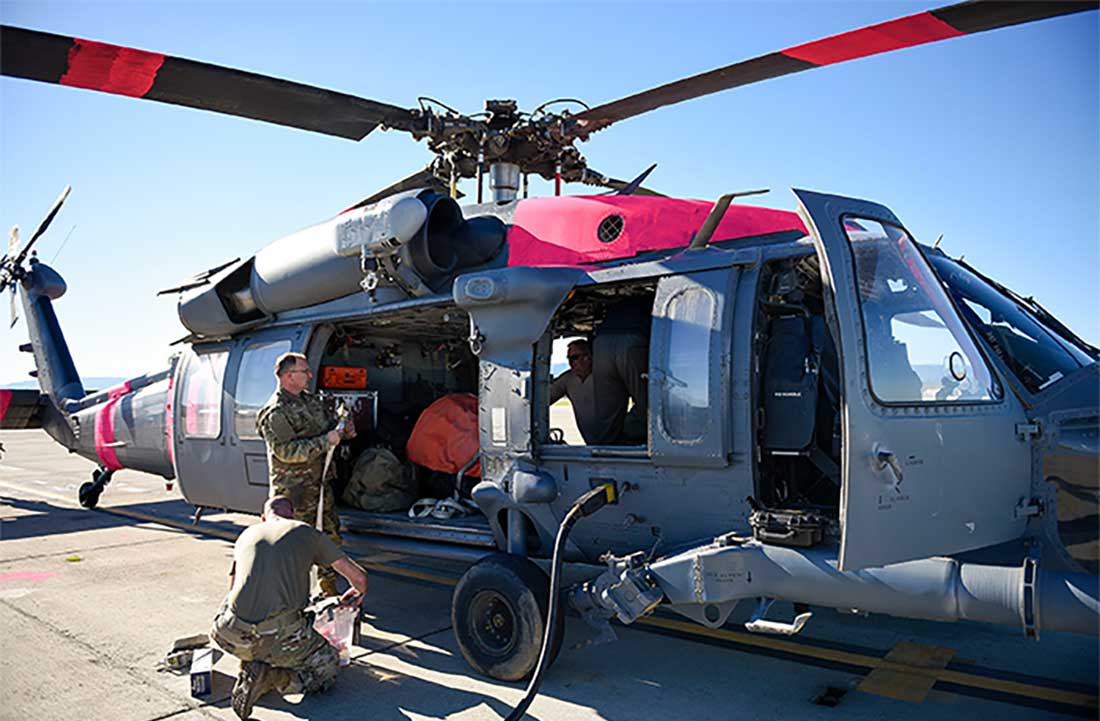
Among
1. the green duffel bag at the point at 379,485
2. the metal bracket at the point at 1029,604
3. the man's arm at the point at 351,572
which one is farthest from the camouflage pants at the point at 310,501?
the metal bracket at the point at 1029,604

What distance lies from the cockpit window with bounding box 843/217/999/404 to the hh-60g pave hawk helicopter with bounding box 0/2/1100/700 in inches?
0.5

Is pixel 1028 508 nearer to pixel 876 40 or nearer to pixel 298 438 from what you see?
pixel 876 40

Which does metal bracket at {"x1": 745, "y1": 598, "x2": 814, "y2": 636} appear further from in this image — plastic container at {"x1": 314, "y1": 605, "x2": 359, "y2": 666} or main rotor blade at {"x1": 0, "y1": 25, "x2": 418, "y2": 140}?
main rotor blade at {"x1": 0, "y1": 25, "x2": 418, "y2": 140}

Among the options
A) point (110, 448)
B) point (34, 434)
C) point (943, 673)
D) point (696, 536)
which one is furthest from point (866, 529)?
point (34, 434)

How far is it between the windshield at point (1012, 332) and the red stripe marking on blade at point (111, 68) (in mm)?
4661

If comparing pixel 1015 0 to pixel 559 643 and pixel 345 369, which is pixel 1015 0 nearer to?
pixel 559 643

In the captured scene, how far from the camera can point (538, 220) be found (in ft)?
18.2

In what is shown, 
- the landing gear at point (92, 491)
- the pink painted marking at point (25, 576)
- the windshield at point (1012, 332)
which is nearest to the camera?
the windshield at point (1012, 332)

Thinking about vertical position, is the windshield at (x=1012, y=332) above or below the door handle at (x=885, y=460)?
above

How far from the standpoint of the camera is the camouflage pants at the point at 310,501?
5730mm

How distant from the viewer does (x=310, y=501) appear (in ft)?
19.1

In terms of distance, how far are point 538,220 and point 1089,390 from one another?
132 inches

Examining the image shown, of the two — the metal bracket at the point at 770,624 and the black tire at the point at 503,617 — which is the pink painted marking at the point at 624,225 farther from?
the metal bracket at the point at 770,624

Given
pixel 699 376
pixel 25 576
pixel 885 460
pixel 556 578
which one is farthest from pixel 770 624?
pixel 25 576
